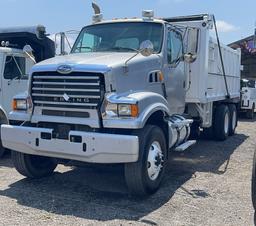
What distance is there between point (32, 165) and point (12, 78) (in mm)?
2983

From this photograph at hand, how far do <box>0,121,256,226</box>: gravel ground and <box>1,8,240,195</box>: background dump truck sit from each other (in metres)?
0.35

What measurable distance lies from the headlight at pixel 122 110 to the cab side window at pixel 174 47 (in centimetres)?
210

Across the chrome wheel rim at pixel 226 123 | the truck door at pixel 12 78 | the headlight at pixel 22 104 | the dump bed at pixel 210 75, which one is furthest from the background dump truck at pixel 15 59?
the chrome wheel rim at pixel 226 123

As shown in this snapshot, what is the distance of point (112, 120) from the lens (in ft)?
19.1

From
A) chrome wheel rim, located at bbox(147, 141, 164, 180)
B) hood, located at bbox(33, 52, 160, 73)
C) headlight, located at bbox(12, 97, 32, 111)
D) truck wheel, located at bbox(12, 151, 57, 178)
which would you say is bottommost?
truck wheel, located at bbox(12, 151, 57, 178)

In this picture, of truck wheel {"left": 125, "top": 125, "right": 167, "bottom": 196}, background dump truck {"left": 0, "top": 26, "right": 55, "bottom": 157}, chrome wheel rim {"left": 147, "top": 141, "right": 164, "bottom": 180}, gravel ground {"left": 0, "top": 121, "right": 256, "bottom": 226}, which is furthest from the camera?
background dump truck {"left": 0, "top": 26, "right": 55, "bottom": 157}

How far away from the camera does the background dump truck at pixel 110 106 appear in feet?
19.1

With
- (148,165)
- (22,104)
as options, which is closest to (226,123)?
(148,165)

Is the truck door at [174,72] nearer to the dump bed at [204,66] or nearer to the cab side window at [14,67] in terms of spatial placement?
the dump bed at [204,66]

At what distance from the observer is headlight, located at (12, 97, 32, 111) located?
256 inches

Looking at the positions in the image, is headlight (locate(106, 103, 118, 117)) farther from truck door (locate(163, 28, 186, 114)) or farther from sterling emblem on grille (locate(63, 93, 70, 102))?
truck door (locate(163, 28, 186, 114))

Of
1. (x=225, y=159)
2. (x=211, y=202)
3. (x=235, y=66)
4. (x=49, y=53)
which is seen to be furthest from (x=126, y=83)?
(x=235, y=66)

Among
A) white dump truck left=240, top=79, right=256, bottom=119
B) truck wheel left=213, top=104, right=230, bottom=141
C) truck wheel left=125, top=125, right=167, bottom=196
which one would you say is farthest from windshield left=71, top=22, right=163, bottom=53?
white dump truck left=240, top=79, right=256, bottom=119

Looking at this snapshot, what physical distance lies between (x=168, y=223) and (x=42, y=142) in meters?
2.18
